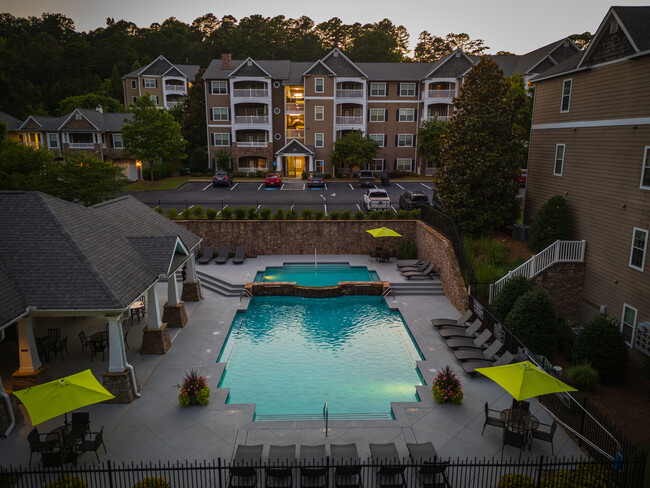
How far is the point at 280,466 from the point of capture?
9.81 meters

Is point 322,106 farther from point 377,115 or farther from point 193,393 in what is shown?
point 193,393

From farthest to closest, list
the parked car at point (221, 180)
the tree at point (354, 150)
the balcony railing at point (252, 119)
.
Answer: the balcony railing at point (252, 119) < the tree at point (354, 150) < the parked car at point (221, 180)

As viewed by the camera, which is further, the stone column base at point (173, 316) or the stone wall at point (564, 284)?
the stone wall at point (564, 284)

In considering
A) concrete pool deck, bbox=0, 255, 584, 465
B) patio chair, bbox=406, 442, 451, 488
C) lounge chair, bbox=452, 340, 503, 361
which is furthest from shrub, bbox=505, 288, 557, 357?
patio chair, bbox=406, 442, 451, 488

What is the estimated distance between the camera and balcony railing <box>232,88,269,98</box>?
5266cm

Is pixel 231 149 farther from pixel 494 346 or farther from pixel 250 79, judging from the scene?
pixel 494 346

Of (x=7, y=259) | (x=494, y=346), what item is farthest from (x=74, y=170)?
(x=494, y=346)

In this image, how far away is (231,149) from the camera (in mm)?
53969

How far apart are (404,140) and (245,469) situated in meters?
49.6

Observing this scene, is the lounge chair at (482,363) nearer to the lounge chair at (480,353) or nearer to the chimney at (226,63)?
the lounge chair at (480,353)

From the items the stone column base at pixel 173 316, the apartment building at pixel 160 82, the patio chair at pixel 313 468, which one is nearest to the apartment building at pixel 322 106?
the apartment building at pixel 160 82

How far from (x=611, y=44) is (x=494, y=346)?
1326 cm

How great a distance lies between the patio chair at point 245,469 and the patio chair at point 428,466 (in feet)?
11.4

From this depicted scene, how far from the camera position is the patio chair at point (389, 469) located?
10016 millimetres
